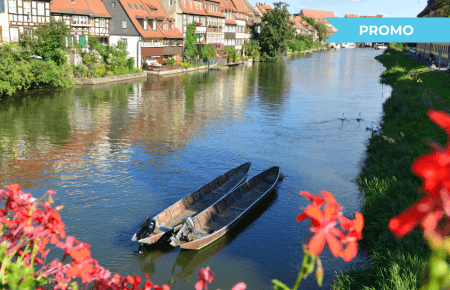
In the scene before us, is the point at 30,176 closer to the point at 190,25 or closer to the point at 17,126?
the point at 17,126

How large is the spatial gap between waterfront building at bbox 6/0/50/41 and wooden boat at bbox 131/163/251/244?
3694cm

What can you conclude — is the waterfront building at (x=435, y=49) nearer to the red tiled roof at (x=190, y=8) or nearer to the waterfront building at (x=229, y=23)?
the red tiled roof at (x=190, y=8)

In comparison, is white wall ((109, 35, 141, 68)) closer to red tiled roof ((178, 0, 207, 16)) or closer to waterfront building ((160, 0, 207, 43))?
waterfront building ((160, 0, 207, 43))

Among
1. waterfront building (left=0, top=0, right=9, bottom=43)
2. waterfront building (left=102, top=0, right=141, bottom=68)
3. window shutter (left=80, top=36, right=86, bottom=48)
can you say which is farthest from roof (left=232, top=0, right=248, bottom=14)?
waterfront building (left=0, top=0, right=9, bottom=43)

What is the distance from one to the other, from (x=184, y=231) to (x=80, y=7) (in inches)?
1995

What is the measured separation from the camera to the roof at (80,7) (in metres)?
54.2

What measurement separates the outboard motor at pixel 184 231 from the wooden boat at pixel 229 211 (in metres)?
0.14

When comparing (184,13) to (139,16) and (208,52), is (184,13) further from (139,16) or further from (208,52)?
(139,16)

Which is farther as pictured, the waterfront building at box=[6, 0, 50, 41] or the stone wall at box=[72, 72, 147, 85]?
the stone wall at box=[72, 72, 147, 85]

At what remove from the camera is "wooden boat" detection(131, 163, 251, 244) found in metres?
15.6

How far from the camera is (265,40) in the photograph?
10656cm

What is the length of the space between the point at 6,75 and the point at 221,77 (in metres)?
34.1

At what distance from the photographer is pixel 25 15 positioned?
49219 mm

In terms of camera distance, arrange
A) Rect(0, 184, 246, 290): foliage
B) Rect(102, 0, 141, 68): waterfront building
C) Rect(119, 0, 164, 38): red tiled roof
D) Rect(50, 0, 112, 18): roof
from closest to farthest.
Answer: Rect(0, 184, 246, 290): foliage
Rect(50, 0, 112, 18): roof
Rect(102, 0, 141, 68): waterfront building
Rect(119, 0, 164, 38): red tiled roof
